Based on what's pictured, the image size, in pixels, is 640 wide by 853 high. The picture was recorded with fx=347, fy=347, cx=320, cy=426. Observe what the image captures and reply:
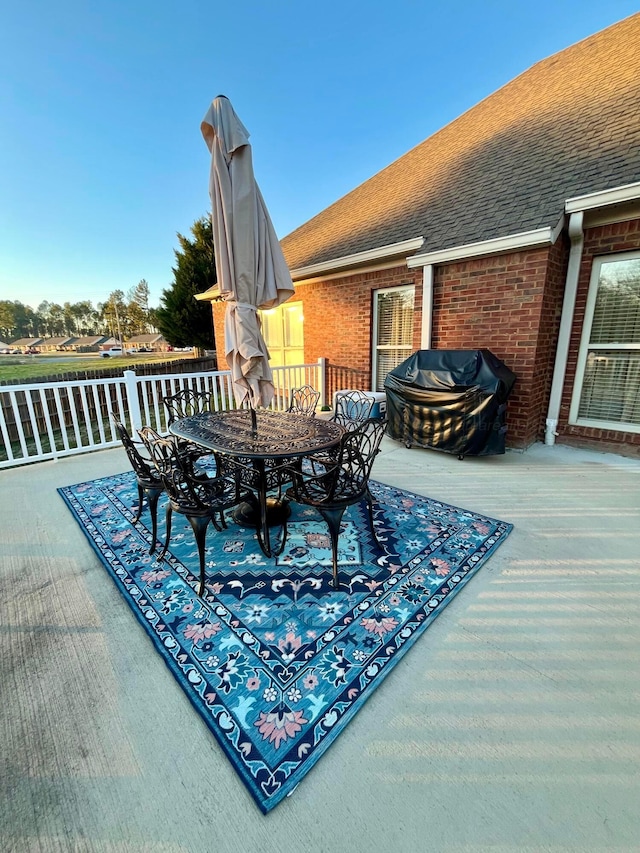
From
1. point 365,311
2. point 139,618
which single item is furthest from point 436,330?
point 139,618

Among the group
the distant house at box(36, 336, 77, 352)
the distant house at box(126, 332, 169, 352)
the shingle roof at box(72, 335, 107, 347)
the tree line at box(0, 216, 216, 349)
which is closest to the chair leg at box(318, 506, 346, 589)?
the tree line at box(0, 216, 216, 349)

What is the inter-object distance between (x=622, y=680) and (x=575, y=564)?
900 millimetres

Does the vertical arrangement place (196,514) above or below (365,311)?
below

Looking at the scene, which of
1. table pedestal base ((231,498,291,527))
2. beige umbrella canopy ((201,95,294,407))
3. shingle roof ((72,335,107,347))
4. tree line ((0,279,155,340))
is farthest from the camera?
shingle roof ((72,335,107,347))

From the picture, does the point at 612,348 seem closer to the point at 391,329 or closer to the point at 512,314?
the point at 512,314

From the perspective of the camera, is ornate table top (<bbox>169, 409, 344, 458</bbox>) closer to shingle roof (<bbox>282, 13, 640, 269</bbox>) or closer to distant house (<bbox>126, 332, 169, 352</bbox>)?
shingle roof (<bbox>282, 13, 640, 269</bbox>)

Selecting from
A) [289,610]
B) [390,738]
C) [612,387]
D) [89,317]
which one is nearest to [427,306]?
[612,387]

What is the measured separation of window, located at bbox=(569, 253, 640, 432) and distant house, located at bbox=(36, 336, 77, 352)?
52579 millimetres

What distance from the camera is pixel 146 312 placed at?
46.5 m

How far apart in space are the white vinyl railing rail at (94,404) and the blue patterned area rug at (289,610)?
159cm

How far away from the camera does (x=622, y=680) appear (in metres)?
1.54

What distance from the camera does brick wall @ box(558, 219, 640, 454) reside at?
390 cm

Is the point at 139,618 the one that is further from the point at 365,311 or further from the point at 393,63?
the point at 393,63

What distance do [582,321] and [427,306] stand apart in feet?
6.34
